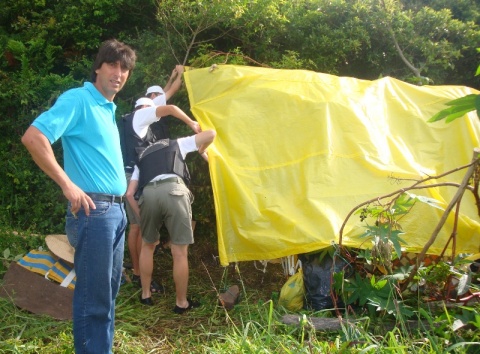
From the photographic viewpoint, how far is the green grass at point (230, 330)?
3188 mm

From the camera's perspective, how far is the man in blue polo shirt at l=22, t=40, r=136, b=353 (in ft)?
9.39

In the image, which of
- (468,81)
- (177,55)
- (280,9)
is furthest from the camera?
(468,81)

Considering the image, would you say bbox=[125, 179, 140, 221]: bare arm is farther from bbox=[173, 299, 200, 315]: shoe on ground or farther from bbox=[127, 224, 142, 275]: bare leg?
bbox=[173, 299, 200, 315]: shoe on ground

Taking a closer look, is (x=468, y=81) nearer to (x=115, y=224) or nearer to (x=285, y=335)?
(x=285, y=335)

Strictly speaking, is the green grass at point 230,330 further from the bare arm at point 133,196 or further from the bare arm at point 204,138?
the bare arm at point 204,138

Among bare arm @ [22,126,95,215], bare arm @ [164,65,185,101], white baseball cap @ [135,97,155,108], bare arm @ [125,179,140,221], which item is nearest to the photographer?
bare arm @ [22,126,95,215]

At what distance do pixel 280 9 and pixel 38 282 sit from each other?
12.5ft

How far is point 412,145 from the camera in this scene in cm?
440

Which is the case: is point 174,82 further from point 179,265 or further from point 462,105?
point 462,105

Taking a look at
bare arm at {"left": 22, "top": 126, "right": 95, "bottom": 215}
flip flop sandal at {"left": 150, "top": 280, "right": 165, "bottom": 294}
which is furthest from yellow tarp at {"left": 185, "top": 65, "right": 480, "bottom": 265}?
bare arm at {"left": 22, "top": 126, "right": 95, "bottom": 215}

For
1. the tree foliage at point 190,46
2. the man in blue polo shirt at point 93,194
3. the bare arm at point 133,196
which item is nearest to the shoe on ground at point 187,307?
the bare arm at point 133,196

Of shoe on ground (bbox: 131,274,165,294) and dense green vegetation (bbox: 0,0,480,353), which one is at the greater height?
dense green vegetation (bbox: 0,0,480,353)

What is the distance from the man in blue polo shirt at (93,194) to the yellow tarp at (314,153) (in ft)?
3.97

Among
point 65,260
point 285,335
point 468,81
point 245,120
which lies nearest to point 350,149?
point 245,120
